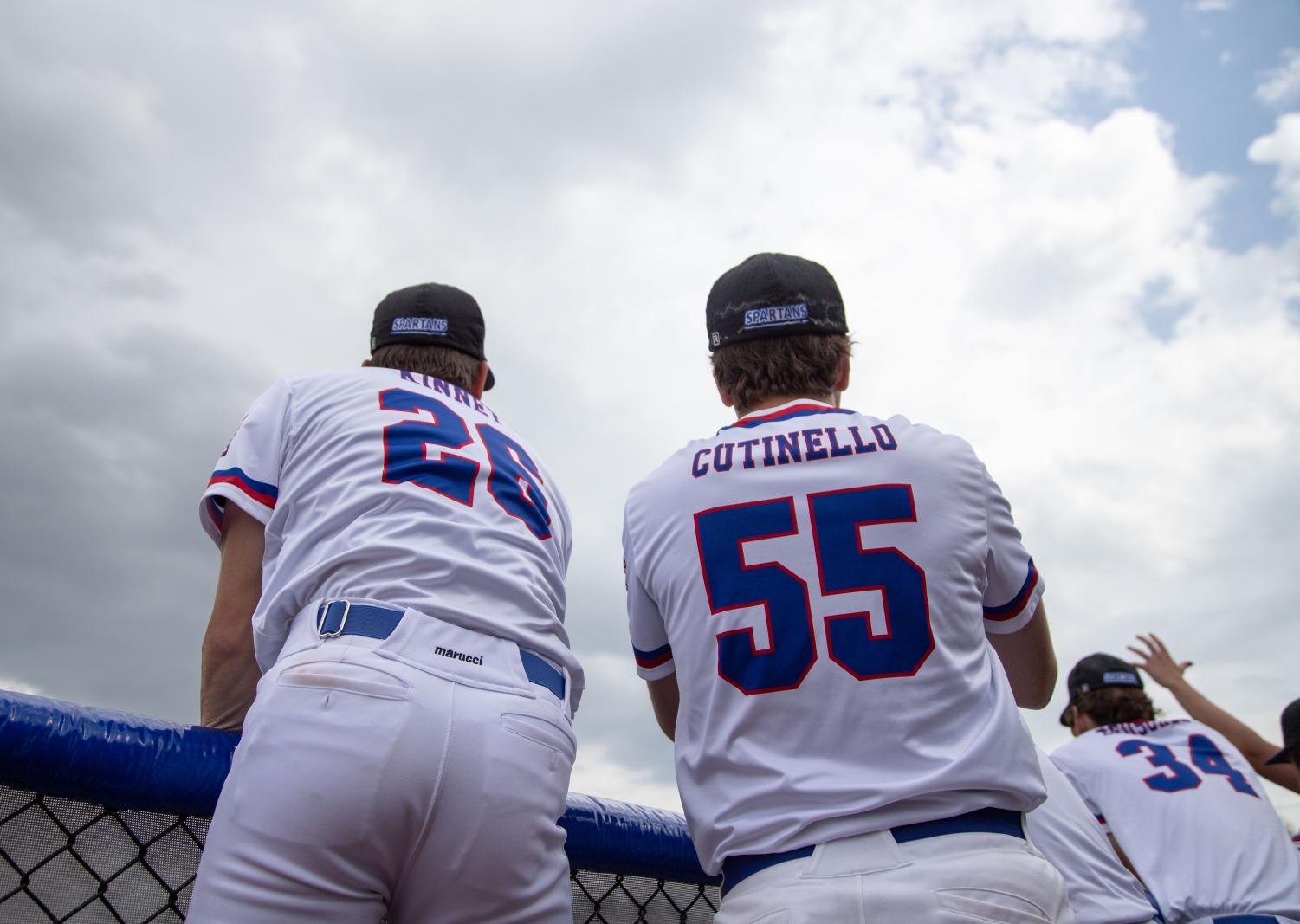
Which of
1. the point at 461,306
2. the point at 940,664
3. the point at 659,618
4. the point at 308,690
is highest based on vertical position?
the point at 461,306

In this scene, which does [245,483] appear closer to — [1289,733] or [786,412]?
[786,412]

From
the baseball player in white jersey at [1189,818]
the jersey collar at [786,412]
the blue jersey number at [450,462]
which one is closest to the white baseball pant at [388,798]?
the blue jersey number at [450,462]

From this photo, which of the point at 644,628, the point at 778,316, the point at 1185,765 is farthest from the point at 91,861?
the point at 1185,765

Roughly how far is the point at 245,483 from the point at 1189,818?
3.76m

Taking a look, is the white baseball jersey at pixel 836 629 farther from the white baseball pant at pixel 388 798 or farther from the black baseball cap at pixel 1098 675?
the black baseball cap at pixel 1098 675

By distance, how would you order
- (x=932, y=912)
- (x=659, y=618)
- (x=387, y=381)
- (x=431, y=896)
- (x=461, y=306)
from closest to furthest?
(x=932, y=912)
(x=431, y=896)
(x=659, y=618)
(x=387, y=381)
(x=461, y=306)


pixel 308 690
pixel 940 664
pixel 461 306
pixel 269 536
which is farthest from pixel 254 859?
pixel 461 306

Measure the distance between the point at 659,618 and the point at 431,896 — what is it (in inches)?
27.6

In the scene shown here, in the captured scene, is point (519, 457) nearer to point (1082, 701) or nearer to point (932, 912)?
point (932, 912)

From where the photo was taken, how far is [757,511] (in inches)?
73.3

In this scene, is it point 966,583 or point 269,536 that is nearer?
point 966,583

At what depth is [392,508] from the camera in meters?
2.19

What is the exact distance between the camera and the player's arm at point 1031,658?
2.10 metres

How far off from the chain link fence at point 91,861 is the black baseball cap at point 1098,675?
4.19 metres
